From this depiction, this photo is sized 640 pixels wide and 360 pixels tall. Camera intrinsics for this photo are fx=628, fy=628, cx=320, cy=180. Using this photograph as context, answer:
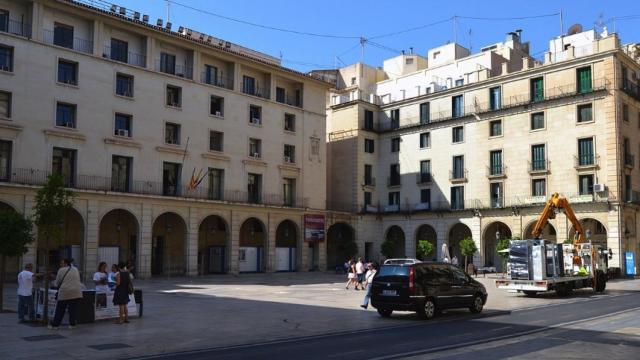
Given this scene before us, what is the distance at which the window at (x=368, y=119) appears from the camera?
6207 centimetres

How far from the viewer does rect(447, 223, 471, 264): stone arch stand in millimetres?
58088

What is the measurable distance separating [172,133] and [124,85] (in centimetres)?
489

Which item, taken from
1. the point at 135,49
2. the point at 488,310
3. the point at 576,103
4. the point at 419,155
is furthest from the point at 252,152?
the point at 488,310

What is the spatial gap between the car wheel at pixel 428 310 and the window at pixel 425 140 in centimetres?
4126

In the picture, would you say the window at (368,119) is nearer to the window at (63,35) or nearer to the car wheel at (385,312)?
the window at (63,35)

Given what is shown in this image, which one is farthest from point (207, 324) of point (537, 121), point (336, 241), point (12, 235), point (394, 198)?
point (394, 198)

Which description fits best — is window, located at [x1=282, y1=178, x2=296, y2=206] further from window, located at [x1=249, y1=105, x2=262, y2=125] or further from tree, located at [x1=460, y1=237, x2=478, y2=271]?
tree, located at [x1=460, y1=237, x2=478, y2=271]

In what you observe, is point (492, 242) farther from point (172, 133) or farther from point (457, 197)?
point (172, 133)

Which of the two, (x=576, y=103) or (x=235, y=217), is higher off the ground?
(x=576, y=103)

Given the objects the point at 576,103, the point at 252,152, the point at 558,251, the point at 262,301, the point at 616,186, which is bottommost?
the point at 262,301

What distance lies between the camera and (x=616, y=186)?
1802 inches

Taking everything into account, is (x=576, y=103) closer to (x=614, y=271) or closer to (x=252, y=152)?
(x=614, y=271)

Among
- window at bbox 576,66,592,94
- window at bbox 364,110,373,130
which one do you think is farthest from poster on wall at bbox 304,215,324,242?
window at bbox 576,66,592,94

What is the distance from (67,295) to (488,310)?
43.0 feet
